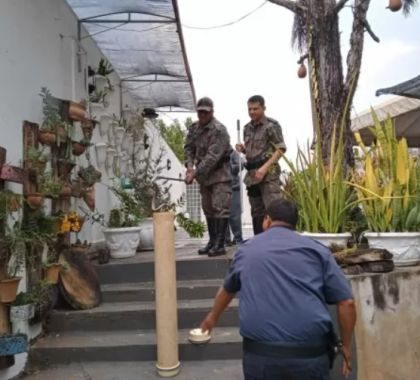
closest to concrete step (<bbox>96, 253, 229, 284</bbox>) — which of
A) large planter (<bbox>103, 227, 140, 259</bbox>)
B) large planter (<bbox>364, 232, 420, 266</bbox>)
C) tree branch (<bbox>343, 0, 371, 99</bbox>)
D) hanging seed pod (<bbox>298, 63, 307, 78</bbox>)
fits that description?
large planter (<bbox>103, 227, 140, 259</bbox>)

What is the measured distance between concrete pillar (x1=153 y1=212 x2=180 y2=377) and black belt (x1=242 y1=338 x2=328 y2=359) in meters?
1.22

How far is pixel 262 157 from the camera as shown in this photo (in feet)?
→ 13.7

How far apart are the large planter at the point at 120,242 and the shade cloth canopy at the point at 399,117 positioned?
3048 millimetres

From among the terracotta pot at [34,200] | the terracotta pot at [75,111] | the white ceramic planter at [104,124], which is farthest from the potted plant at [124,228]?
the terracotta pot at [34,200]

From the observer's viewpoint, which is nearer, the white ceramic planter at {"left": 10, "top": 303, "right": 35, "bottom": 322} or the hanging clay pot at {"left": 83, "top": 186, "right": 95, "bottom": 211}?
the white ceramic planter at {"left": 10, "top": 303, "right": 35, "bottom": 322}

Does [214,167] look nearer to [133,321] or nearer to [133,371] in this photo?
[133,321]

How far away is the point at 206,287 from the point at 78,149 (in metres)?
1.64

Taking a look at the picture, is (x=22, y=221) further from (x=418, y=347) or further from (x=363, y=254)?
(x=418, y=347)

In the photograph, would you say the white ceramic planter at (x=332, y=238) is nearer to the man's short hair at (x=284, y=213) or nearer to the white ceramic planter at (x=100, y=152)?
the man's short hair at (x=284, y=213)

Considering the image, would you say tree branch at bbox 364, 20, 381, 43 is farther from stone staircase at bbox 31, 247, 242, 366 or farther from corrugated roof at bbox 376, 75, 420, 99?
stone staircase at bbox 31, 247, 242, 366

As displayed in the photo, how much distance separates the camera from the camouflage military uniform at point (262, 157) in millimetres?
4043

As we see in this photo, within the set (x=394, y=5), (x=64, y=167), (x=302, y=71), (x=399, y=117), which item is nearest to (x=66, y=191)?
(x=64, y=167)

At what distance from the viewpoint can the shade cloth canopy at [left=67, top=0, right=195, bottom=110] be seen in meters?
4.64

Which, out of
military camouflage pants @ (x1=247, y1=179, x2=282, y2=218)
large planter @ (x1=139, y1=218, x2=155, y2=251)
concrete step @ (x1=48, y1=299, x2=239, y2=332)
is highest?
military camouflage pants @ (x1=247, y1=179, x2=282, y2=218)
